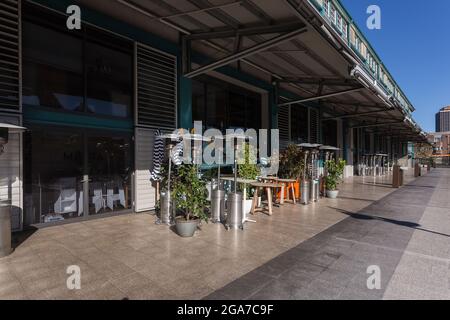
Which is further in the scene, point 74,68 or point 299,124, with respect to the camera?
point 299,124

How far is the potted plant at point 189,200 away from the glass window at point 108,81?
2.69 meters

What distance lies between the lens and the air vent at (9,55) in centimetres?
461

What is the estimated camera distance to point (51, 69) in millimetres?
5410

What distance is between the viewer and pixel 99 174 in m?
6.09

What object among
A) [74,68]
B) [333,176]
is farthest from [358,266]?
[74,68]

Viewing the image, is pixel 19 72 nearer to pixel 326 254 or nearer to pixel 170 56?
pixel 170 56

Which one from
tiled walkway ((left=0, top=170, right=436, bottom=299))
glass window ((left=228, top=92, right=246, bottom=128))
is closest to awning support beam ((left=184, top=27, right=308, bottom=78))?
glass window ((left=228, top=92, right=246, bottom=128))

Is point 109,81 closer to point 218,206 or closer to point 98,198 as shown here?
point 98,198

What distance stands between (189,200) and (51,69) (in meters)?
3.93

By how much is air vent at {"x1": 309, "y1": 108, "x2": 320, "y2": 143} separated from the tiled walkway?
30.8 ft

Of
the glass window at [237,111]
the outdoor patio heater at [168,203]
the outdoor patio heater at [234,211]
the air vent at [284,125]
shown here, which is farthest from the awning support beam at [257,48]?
the air vent at [284,125]

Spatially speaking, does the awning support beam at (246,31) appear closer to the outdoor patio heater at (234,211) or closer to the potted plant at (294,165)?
the outdoor patio heater at (234,211)
